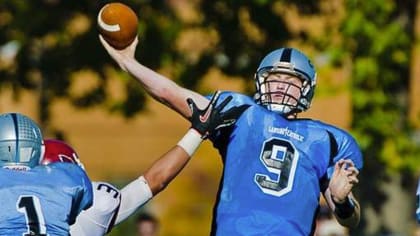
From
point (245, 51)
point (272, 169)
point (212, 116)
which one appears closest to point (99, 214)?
point (212, 116)

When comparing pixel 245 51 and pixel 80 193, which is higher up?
pixel 245 51

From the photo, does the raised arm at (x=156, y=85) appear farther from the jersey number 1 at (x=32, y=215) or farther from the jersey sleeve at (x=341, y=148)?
the jersey number 1 at (x=32, y=215)

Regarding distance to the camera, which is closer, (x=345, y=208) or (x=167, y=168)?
(x=167, y=168)

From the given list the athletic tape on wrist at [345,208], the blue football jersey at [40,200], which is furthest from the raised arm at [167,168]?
the athletic tape on wrist at [345,208]

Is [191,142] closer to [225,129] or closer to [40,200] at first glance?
[225,129]

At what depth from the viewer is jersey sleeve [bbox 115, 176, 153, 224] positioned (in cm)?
755

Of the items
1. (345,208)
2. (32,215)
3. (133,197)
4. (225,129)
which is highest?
(225,129)

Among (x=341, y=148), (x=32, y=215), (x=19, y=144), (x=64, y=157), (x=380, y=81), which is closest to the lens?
(x=32, y=215)

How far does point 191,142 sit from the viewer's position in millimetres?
7664

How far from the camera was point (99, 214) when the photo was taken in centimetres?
745

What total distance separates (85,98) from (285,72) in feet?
34.4

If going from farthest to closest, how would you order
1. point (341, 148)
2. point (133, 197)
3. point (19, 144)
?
point (341, 148), point (133, 197), point (19, 144)

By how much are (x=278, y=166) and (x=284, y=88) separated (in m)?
0.44

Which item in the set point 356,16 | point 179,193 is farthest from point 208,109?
point 179,193
